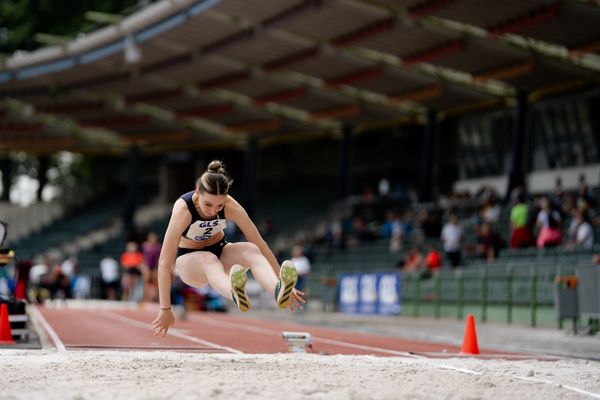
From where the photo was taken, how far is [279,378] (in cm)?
807

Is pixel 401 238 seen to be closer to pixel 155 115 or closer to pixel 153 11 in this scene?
pixel 153 11

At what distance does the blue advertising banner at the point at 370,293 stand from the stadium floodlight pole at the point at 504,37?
738 cm

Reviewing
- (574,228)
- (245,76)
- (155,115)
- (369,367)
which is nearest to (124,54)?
(245,76)

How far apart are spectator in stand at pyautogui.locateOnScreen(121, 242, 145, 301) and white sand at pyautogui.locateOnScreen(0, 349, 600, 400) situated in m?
18.7

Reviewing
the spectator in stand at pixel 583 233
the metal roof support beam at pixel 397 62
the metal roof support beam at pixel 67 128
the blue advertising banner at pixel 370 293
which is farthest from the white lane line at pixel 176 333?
the metal roof support beam at pixel 67 128

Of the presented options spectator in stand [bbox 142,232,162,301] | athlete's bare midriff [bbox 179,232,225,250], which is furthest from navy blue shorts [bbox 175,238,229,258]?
spectator in stand [bbox 142,232,162,301]

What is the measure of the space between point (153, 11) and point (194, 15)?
5.95 feet

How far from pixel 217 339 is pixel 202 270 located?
6.03m

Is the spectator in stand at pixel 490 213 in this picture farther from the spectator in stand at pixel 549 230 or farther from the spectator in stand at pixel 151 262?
the spectator in stand at pixel 151 262

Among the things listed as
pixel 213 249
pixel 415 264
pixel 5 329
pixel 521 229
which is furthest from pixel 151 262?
pixel 213 249

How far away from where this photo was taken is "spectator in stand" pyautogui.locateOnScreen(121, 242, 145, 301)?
99.1 ft

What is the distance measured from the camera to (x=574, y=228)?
22.4m

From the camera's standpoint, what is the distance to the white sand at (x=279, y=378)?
7.26 metres

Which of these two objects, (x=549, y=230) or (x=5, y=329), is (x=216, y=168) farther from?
(x=549, y=230)
